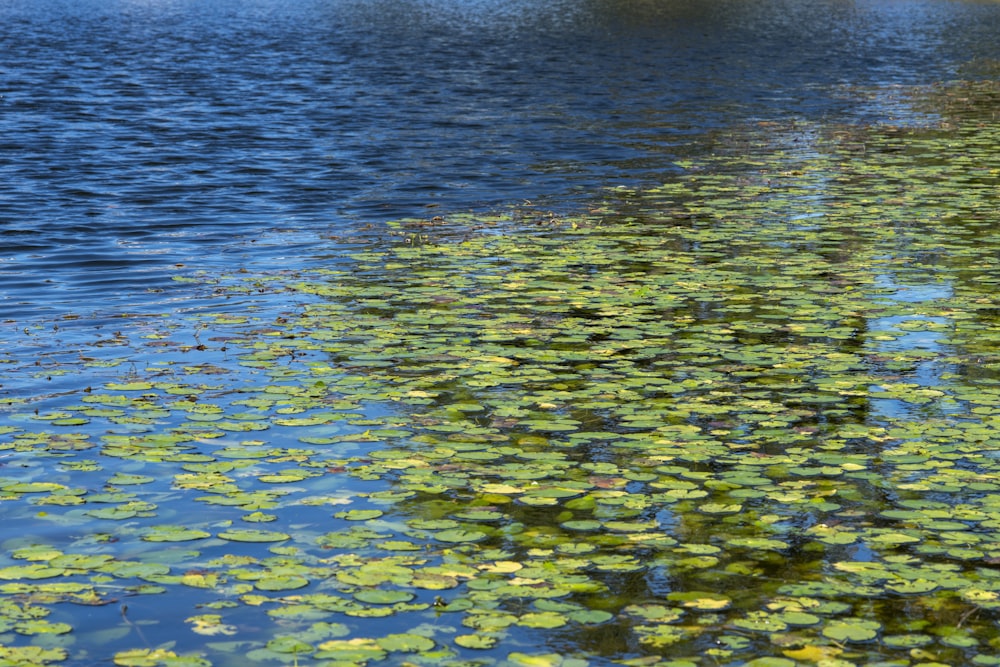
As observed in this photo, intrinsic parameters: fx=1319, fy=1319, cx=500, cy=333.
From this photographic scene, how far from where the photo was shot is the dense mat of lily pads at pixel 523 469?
6.48 metres

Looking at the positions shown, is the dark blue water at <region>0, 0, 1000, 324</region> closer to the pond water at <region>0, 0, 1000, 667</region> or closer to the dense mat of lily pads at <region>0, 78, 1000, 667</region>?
the pond water at <region>0, 0, 1000, 667</region>

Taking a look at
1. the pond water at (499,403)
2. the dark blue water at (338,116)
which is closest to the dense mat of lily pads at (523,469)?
the pond water at (499,403)

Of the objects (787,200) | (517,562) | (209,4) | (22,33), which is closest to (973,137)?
(787,200)

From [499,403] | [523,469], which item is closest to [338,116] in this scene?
[499,403]

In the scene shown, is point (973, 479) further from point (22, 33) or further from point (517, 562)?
point (22, 33)

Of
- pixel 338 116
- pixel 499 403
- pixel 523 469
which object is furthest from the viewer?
pixel 338 116

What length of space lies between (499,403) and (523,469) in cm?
141

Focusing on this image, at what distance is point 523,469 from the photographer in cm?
852

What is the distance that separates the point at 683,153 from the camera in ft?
82.4

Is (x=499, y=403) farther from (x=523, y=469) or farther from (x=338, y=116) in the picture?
(x=338, y=116)

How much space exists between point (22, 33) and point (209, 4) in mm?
34877

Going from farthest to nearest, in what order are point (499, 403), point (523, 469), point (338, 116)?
point (338, 116) → point (499, 403) → point (523, 469)

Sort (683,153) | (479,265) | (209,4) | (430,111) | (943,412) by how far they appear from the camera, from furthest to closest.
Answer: (209,4) < (430,111) < (683,153) < (479,265) < (943,412)

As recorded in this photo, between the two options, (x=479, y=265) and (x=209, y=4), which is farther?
(x=209, y=4)
